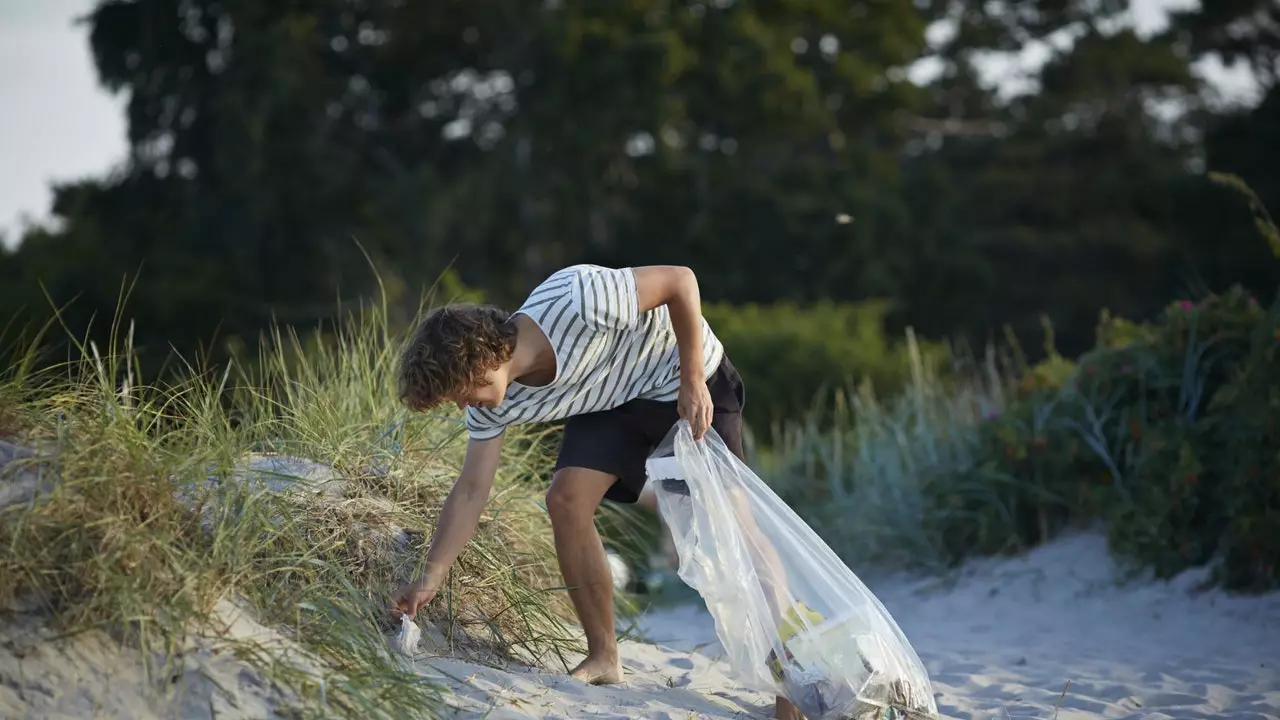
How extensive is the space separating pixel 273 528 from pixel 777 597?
1.30 meters

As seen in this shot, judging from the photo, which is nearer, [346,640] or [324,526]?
[346,640]

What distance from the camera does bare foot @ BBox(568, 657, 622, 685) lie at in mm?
3922

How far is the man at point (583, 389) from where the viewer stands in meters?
3.51

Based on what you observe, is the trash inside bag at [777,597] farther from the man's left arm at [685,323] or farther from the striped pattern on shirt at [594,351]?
the striped pattern on shirt at [594,351]

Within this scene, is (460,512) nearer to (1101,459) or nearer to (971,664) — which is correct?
(971,664)

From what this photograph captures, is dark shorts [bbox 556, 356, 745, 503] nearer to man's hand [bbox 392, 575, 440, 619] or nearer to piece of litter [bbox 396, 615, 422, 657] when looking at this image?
man's hand [bbox 392, 575, 440, 619]

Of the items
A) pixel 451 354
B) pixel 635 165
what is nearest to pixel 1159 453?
pixel 451 354

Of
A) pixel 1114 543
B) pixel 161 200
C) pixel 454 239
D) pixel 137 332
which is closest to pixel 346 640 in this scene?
pixel 1114 543

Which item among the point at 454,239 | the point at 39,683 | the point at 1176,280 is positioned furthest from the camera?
the point at 454,239

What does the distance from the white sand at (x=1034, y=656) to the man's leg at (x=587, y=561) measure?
9 cm

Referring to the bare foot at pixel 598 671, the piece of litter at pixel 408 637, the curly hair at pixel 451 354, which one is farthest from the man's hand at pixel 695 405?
the piece of litter at pixel 408 637

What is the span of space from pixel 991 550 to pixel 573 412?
388 cm

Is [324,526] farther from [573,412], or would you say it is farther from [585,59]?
[585,59]

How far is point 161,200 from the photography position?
24250mm
